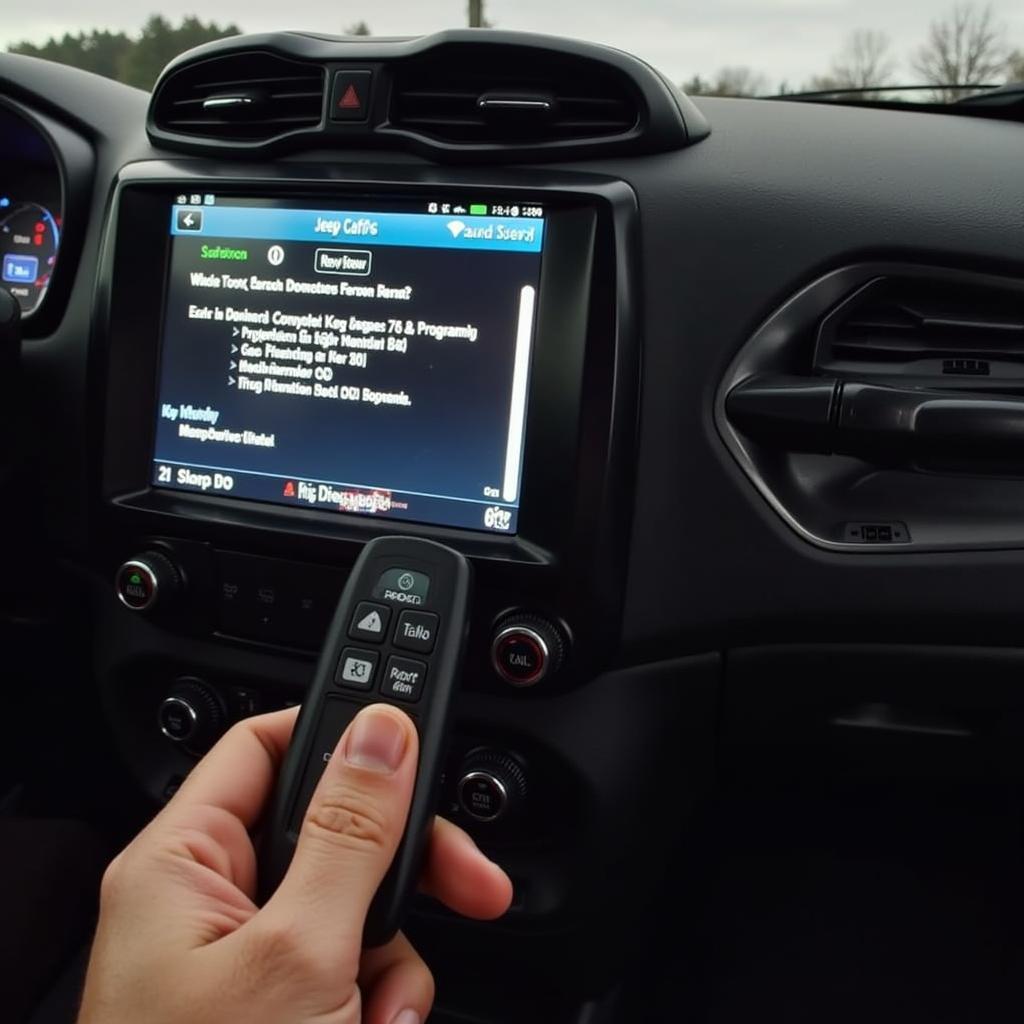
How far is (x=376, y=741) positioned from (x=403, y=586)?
0.23 metres

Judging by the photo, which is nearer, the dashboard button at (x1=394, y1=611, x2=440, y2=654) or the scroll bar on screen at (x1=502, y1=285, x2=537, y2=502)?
the dashboard button at (x1=394, y1=611, x2=440, y2=654)

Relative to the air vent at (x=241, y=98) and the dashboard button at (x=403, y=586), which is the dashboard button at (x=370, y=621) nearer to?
the dashboard button at (x=403, y=586)

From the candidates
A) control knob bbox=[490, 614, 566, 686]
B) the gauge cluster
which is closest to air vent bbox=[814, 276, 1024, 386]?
control knob bbox=[490, 614, 566, 686]

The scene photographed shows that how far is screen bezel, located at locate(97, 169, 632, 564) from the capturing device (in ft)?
3.62

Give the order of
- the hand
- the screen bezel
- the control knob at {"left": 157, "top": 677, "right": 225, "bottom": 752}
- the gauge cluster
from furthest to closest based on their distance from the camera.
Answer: the gauge cluster < the control knob at {"left": 157, "top": 677, "right": 225, "bottom": 752} < the screen bezel < the hand

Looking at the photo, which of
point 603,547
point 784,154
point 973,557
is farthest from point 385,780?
point 784,154

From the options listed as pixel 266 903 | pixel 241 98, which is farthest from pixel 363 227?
pixel 266 903

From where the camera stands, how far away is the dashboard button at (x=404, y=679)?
3.02 ft

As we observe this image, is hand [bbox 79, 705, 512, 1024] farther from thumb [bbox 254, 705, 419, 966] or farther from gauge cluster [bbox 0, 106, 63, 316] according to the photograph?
gauge cluster [bbox 0, 106, 63, 316]

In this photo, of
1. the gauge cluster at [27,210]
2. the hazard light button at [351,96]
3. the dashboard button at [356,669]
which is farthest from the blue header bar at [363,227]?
the dashboard button at [356,669]

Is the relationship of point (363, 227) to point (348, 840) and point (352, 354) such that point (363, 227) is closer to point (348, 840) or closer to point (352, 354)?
point (352, 354)

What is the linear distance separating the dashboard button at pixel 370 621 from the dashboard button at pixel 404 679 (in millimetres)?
32

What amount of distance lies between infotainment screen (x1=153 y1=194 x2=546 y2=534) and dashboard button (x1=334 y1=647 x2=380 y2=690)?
0.84ft

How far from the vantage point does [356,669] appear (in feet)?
3.12
